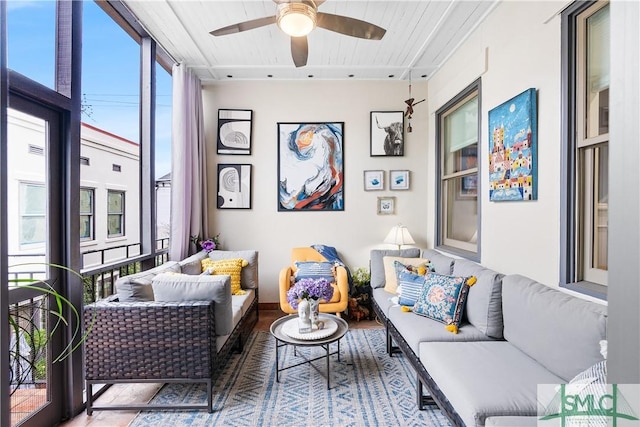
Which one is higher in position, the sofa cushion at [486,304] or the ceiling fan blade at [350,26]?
the ceiling fan blade at [350,26]

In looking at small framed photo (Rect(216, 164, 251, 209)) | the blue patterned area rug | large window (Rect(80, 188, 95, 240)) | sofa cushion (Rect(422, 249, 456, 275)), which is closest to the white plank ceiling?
A: small framed photo (Rect(216, 164, 251, 209))

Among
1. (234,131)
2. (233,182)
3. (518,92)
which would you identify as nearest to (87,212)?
(233,182)

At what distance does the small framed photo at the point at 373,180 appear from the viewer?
13.5 feet

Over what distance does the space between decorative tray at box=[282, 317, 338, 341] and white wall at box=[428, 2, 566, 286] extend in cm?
150

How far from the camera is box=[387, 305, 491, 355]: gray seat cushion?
6.97 feet

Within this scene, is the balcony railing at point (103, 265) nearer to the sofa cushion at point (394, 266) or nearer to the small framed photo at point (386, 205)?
the sofa cushion at point (394, 266)

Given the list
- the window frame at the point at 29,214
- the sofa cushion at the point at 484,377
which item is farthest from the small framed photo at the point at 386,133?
the window frame at the point at 29,214

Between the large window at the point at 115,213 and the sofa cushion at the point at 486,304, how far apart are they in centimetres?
354

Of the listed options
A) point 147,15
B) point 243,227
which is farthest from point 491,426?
point 147,15

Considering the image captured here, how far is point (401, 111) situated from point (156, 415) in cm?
404

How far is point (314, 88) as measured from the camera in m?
4.09

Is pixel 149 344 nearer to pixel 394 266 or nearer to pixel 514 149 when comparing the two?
pixel 394 266

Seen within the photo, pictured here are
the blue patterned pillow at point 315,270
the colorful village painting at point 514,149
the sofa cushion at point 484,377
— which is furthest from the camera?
the blue patterned pillow at point 315,270

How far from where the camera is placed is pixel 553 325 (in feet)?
5.43
